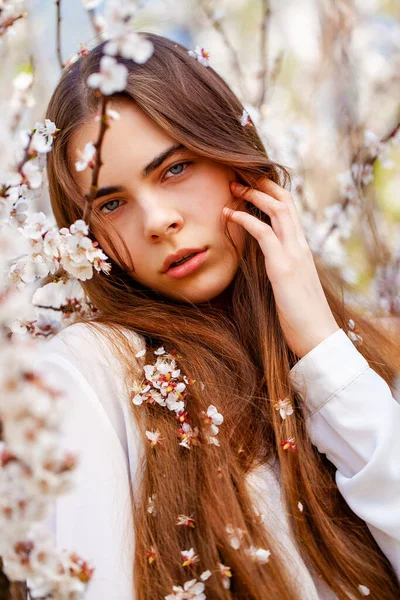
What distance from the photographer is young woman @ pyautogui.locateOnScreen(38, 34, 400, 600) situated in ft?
3.48

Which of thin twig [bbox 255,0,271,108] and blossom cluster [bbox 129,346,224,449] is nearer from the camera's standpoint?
blossom cluster [bbox 129,346,224,449]

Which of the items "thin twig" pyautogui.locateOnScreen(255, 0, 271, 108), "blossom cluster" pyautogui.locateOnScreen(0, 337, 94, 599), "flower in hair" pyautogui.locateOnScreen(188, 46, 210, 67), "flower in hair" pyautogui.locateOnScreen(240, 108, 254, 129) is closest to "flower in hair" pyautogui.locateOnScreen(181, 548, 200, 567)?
"blossom cluster" pyautogui.locateOnScreen(0, 337, 94, 599)

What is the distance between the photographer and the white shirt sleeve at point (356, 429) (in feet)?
3.63

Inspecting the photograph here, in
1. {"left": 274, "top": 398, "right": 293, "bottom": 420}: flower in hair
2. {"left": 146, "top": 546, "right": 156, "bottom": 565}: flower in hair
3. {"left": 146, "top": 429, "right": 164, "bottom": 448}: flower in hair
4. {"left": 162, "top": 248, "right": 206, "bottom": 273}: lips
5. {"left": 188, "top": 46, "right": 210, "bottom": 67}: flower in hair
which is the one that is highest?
{"left": 188, "top": 46, "right": 210, "bottom": 67}: flower in hair

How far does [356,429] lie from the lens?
1141 mm

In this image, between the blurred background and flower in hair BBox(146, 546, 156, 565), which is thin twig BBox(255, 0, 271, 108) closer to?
the blurred background

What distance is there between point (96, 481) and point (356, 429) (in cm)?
50

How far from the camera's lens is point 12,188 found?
1077 mm

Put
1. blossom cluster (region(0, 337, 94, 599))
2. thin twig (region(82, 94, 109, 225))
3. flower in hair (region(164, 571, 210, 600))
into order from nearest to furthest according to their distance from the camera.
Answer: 1. blossom cluster (region(0, 337, 94, 599))
2. thin twig (region(82, 94, 109, 225))
3. flower in hair (region(164, 571, 210, 600))

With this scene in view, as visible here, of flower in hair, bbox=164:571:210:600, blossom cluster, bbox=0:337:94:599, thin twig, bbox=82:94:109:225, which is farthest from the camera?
flower in hair, bbox=164:571:210:600

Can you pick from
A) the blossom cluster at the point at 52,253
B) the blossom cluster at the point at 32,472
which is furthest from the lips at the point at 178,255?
the blossom cluster at the point at 32,472

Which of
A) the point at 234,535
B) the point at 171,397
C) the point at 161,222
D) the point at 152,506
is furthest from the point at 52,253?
the point at 234,535

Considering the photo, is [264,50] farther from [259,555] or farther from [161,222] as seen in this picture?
[259,555]

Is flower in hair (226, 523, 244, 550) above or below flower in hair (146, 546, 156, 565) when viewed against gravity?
below
